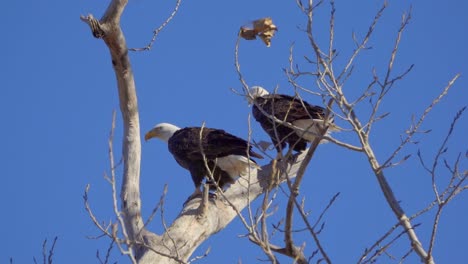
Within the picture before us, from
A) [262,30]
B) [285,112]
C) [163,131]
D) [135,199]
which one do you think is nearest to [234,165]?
[285,112]

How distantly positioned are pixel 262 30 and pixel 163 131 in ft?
13.2

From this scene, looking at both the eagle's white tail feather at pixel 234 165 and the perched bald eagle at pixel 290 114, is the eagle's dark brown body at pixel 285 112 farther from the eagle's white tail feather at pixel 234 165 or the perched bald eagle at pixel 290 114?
the eagle's white tail feather at pixel 234 165

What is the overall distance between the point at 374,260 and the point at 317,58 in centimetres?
105

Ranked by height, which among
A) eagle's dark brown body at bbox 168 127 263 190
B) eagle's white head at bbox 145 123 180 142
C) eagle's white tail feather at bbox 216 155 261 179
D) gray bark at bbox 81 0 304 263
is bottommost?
gray bark at bbox 81 0 304 263

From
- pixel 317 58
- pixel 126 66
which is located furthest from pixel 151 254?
pixel 317 58

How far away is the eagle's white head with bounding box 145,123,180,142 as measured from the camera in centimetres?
891

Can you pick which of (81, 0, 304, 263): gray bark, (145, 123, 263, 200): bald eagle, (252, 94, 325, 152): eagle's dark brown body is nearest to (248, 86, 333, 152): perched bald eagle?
(252, 94, 325, 152): eagle's dark brown body

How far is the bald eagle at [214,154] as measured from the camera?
24.0 ft

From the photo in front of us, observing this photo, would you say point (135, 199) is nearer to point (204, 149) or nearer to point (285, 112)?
point (204, 149)

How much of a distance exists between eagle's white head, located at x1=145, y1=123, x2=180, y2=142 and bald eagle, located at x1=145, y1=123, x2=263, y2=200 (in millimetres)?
728

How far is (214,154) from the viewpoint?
7379 millimetres

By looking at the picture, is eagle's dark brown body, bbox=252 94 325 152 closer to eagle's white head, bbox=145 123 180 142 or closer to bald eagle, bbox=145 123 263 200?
bald eagle, bbox=145 123 263 200

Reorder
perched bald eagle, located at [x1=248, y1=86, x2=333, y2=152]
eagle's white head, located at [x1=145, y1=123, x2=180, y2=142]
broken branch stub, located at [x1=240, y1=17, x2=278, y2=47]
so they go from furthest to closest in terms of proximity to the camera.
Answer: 1. eagle's white head, located at [x1=145, y1=123, x2=180, y2=142]
2. perched bald eagle, located at [x1=248, y1=86, x2=333, y2=152]
3. broken branch stub, located at [x1=240, y1=17, x2=278, y2=47]

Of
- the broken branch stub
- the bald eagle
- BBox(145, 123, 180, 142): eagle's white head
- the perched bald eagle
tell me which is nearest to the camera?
the broken branch stub
